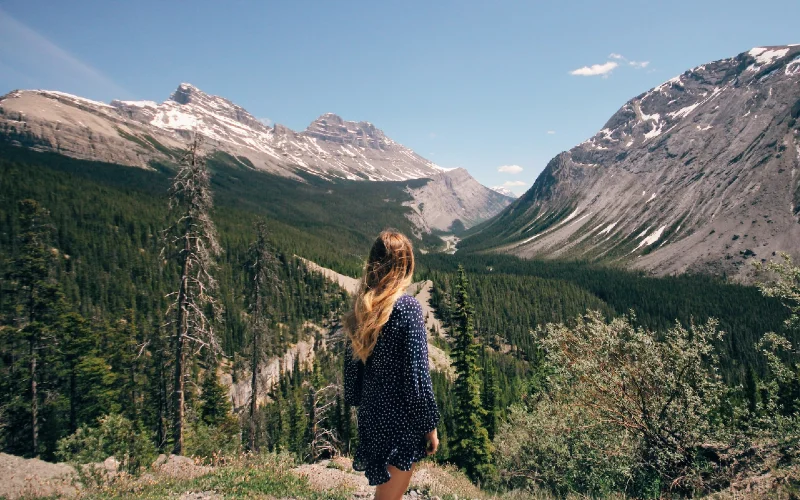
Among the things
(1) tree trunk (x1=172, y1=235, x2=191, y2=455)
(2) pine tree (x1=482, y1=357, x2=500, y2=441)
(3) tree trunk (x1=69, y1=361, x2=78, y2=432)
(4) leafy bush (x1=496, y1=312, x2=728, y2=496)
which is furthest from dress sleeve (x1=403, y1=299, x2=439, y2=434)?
(2) pine tree (x1=482, y1=357, x2=500, y2=441)

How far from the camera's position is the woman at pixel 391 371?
4016 millimetres

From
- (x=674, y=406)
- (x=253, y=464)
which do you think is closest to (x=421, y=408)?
(x=253, y=464)

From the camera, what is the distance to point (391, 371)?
413 centimetres

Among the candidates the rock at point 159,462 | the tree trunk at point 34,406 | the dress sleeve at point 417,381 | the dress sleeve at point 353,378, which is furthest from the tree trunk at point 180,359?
the dress sleeve at point 417,381

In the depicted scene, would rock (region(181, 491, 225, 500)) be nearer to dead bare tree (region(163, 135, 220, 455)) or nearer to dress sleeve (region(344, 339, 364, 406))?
dress sleeve (region(344, 339, 364, 406))

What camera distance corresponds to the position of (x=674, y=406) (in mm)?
10867

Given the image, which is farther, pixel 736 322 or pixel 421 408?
pixel 736 322

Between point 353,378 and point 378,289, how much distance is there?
4.30ft

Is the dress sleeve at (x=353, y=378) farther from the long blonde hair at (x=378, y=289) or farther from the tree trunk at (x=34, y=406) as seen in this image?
the tree trunk at (x=34, y=406)

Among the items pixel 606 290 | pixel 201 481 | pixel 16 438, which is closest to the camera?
pixel 201 481

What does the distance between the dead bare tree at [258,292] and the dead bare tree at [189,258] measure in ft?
21.9

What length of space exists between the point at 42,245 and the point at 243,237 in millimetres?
115252

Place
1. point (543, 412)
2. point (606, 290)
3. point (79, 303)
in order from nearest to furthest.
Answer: point (543, 412) → point (79, 303) → point (606, 290)

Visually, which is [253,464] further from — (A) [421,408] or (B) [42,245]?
(B) [42,245]
